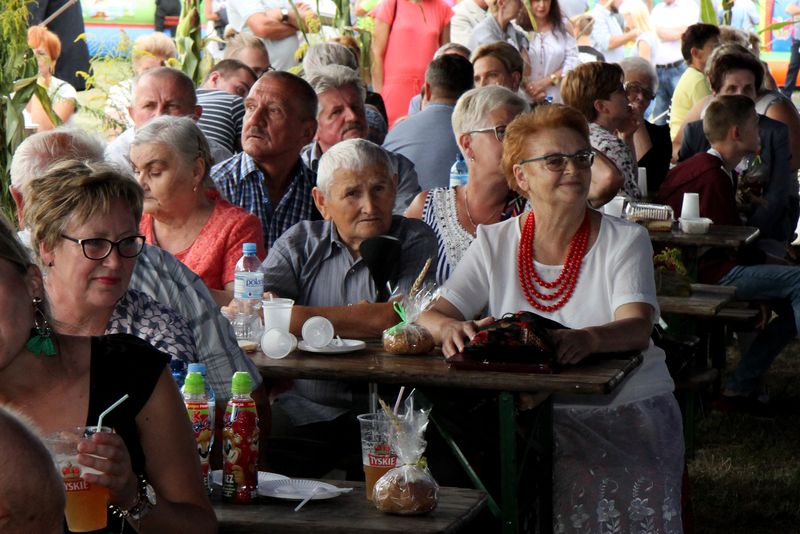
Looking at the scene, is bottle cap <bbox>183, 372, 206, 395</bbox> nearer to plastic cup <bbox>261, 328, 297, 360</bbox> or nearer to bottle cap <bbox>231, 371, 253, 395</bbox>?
bottle cap <bbox>231, 371, 253, 395</bbox>

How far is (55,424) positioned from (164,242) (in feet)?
6.95

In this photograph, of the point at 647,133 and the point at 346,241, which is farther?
the point at 647,133

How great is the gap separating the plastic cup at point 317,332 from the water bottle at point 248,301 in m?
0.18

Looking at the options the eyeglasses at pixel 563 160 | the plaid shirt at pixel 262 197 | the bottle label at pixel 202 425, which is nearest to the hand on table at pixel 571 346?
the eyeglasses at pixel 563 160

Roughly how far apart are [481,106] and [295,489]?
8.26 feet

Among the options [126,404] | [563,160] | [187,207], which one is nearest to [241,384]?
[126,404]

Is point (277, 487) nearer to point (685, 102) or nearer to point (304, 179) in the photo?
point (304, 179)

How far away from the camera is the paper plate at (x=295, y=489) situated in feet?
8.23

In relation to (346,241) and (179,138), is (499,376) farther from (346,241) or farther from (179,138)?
(179,138)

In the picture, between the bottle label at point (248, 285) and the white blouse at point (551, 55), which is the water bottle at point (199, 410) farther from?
the white blouse at point (551, 55)

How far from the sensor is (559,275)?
3.73 metres

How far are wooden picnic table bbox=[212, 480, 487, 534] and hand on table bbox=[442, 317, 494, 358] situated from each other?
0.90 m

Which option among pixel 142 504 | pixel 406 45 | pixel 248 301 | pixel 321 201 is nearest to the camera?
pixel 142 504

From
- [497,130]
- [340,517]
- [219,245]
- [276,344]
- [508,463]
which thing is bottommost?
[508,463]
